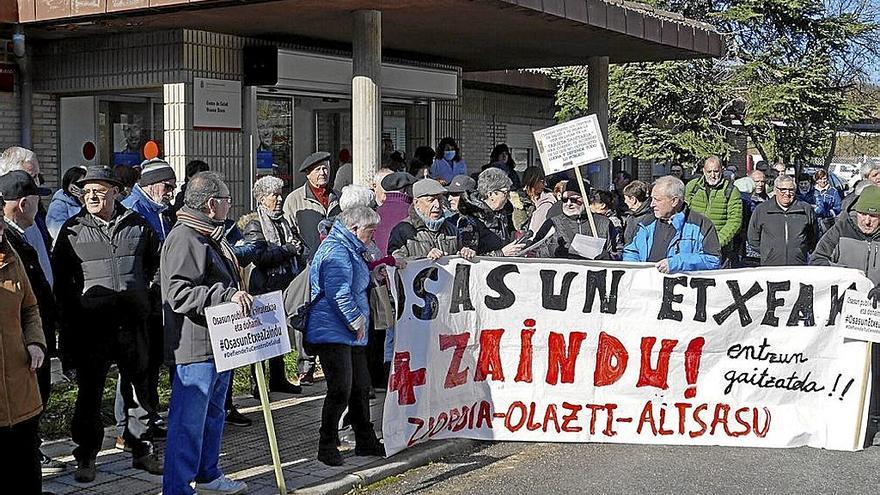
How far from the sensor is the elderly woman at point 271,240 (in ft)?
25.3

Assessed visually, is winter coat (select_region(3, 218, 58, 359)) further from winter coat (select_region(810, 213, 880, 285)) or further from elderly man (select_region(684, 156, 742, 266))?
elderly man (select_region(684, 156, 742, 266))

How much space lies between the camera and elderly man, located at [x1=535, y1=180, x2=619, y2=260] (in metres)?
8.82

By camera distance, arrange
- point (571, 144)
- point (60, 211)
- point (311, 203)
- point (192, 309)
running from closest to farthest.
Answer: point (192, 309)
point (60, 211)
point (311, 203)
point (571, 144)

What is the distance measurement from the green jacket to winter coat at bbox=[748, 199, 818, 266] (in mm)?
1360

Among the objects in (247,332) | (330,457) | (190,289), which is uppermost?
(190,289)

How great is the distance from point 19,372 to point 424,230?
3.40 meters

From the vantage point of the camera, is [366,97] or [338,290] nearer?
[338,290]

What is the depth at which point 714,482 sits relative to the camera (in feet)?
21.6

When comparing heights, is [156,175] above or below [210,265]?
above

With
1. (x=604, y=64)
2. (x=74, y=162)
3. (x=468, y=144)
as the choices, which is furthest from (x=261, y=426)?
(x=468, y=144)

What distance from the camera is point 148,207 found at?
277 inches

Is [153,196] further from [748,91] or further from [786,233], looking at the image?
[748,91]

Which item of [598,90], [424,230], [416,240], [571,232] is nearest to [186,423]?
[416,240]

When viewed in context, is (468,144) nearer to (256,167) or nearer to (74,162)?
(256,167)
